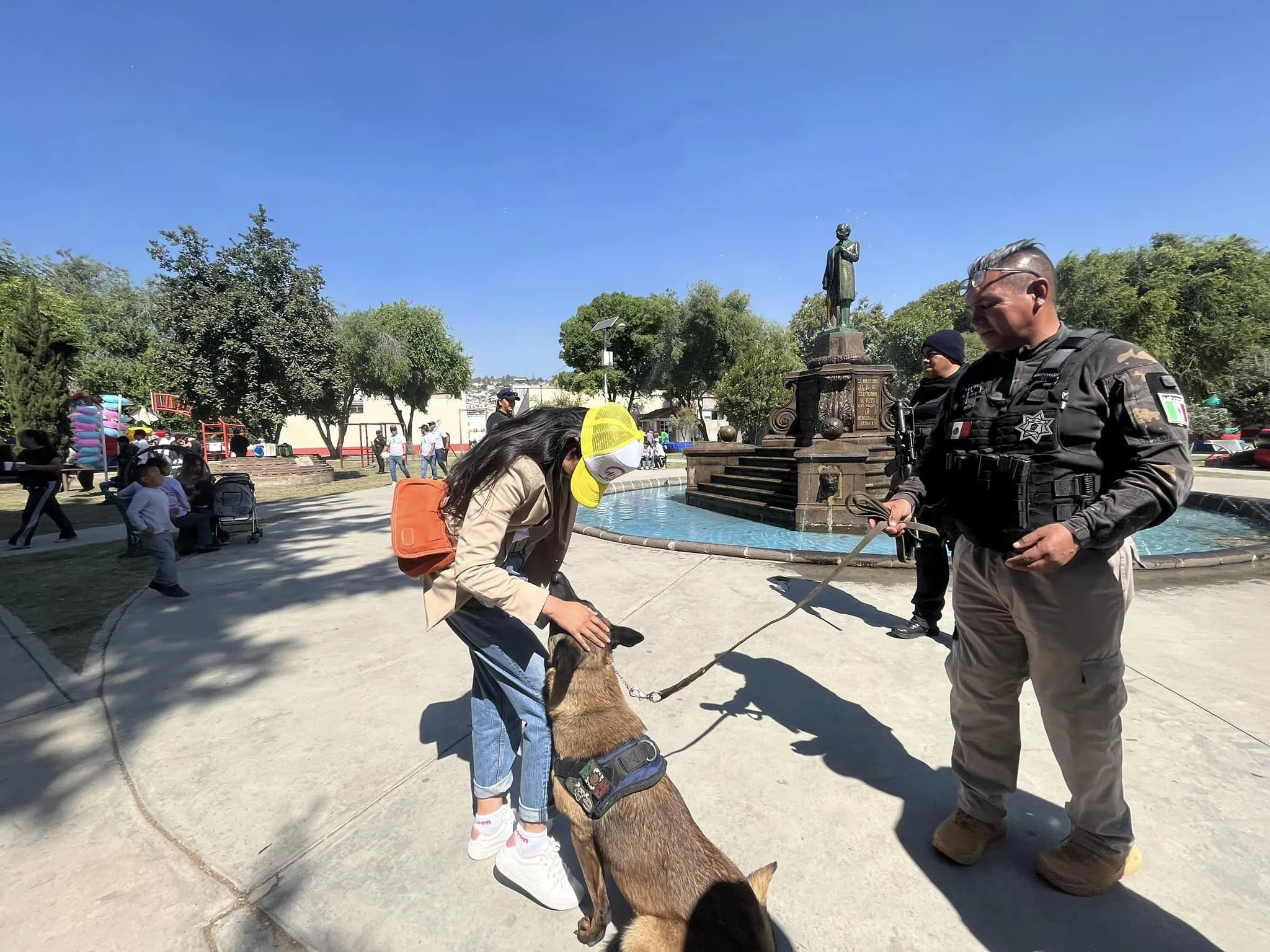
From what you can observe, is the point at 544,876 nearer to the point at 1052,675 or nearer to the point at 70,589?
the point at 1052,675

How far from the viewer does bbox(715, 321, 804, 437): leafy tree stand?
109 ft

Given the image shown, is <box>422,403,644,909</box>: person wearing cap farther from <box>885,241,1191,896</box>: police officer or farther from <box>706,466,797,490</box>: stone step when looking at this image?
<box>706,466,797,490</box>: stone step

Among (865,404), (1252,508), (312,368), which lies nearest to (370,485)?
(312,368)

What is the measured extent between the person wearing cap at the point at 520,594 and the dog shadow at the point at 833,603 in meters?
3.14

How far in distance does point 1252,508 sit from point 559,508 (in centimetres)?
1356

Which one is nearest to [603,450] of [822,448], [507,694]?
[507,694]

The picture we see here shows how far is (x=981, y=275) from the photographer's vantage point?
6.57ft

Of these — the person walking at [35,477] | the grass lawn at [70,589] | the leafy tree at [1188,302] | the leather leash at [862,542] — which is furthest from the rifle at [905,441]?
the leafy tree at [1188,302]

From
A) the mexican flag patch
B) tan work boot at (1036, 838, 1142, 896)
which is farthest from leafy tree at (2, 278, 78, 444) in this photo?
the mexican flag patch

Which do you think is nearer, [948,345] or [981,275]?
[981,275]

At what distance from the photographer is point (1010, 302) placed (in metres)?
1.91

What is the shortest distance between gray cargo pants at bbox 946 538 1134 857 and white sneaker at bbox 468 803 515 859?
6.01ft

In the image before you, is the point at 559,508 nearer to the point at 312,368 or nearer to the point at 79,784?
the point at 79,784

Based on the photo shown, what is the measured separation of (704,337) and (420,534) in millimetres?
38314
